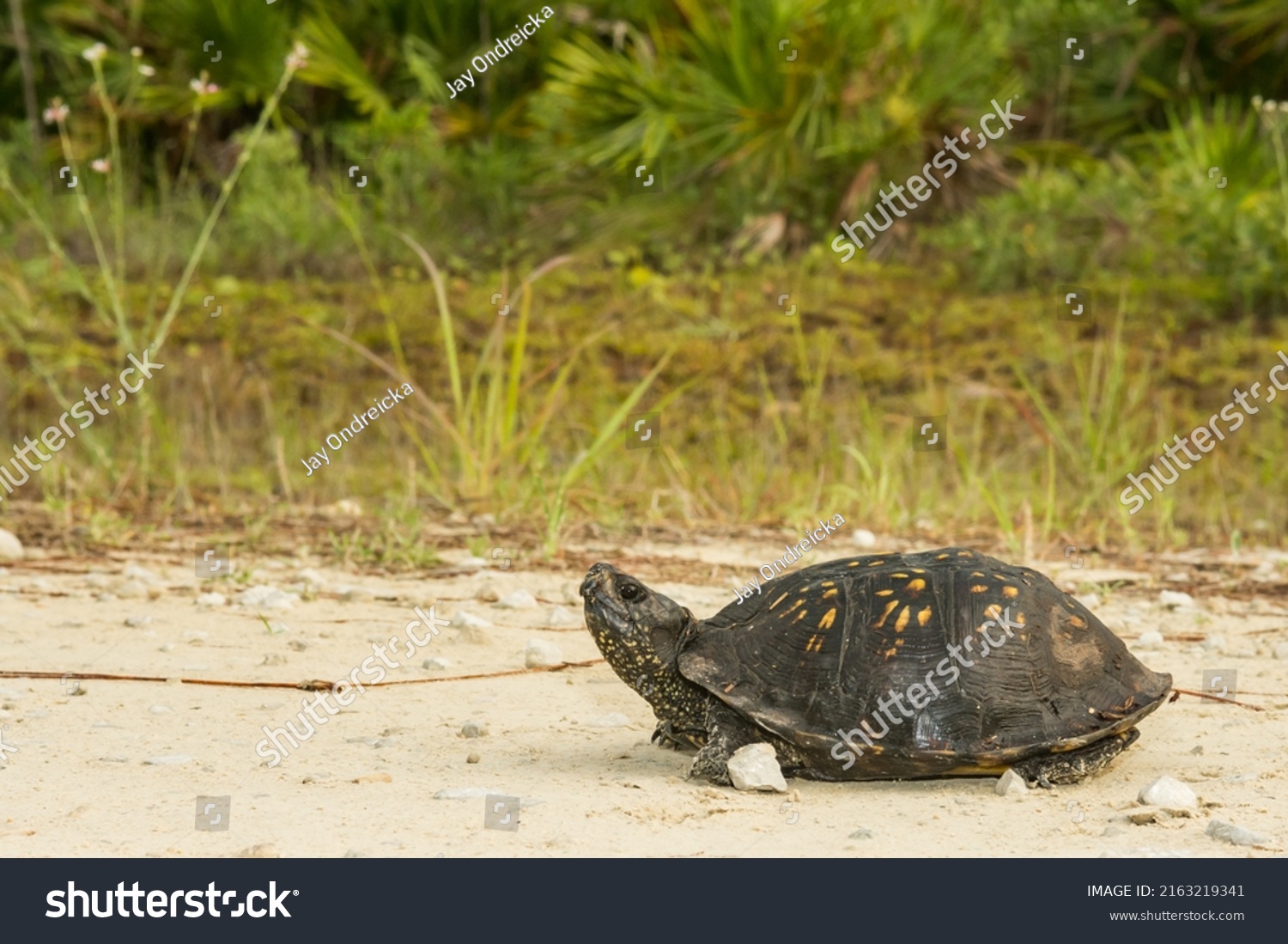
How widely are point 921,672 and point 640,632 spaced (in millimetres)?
586

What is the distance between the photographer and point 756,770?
119 inches

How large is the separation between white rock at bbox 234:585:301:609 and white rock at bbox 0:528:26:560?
1.18 m

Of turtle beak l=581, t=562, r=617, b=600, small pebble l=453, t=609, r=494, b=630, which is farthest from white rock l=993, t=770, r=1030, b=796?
small pebble l=453, t=609, r=494, b=630

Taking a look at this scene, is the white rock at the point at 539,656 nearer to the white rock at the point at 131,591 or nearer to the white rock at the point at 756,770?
the white rock at the point at 756,770

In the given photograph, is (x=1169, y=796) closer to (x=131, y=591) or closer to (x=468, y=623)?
(x=468, y=623)

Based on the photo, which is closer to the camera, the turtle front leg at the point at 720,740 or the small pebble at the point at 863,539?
the turtle front leg at the point at 720,740

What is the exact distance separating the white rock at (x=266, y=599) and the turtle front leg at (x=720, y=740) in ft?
6.67

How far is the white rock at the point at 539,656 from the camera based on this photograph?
4.12 metres

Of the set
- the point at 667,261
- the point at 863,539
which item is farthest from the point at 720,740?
the point at 667,261

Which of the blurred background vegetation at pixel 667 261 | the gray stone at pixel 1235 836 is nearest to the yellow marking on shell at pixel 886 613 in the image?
the gray stone at pixel 1235 836

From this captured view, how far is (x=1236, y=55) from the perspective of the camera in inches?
499

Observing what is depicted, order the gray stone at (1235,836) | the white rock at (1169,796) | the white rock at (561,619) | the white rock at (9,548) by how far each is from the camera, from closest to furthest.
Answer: the gray stone at (1235,836), the white rock at (1169,796), the white rock at (561,619), the white rock at (9,548)

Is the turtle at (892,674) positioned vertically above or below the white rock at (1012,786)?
above

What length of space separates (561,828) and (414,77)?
12.2 m
